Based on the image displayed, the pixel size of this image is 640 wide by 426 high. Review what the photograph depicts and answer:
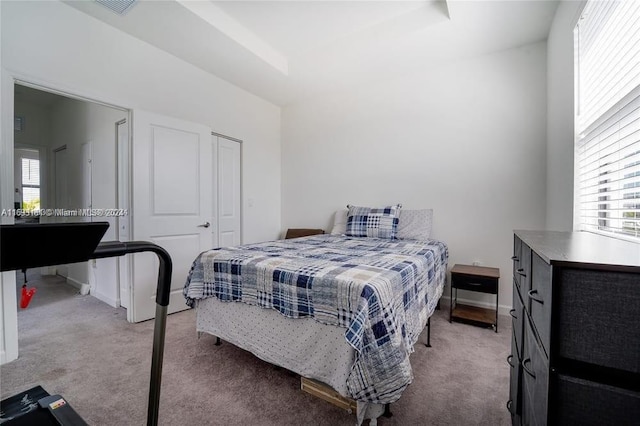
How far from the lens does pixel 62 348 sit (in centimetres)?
208

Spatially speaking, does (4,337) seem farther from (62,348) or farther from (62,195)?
(62,195)

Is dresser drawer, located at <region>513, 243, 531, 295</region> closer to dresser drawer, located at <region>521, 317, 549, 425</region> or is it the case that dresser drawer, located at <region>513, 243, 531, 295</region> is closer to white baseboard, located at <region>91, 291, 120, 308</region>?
dresser drawer, located at <region>521, 317, 549, 425</region>

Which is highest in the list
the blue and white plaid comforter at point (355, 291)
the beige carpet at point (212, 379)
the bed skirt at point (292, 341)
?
the blue and white plaid comforter at point (355, 291)

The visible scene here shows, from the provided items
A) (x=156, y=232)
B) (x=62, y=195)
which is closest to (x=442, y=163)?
(x=156, y=232)

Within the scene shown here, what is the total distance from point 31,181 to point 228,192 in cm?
274

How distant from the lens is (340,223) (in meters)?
3.53

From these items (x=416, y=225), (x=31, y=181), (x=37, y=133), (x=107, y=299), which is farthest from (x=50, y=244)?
(x=37, y=133)

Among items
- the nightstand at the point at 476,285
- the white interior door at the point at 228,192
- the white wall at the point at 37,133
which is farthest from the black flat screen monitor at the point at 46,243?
the white wall at the point at 37,133

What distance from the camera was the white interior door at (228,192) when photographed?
141 inches

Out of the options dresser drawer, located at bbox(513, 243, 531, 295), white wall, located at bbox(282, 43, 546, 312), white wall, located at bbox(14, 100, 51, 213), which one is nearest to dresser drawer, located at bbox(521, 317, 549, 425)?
dresser drawer, located at bbox(513, 243, 531, 295)

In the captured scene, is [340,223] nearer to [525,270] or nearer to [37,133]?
[525,270]

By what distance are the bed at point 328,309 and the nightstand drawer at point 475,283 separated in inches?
19.8

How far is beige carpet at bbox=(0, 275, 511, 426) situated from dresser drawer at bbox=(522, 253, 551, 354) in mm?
997

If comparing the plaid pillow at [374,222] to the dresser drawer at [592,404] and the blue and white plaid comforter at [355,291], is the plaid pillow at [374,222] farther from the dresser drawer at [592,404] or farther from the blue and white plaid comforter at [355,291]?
the dresser drawer at [592,404]
